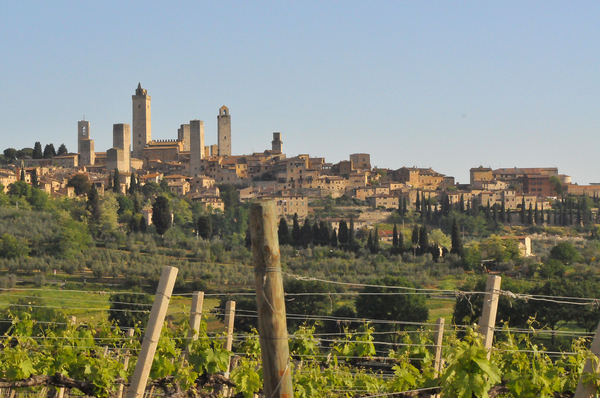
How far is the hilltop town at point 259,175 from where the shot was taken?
62156mm

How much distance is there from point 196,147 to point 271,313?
69.0 m

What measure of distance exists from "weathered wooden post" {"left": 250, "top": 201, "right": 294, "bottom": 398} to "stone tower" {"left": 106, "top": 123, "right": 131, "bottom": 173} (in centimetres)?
6500

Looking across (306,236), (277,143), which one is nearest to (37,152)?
(277,143)

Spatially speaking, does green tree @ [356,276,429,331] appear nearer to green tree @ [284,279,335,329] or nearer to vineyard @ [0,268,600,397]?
green tree @ [284,279,335,329]

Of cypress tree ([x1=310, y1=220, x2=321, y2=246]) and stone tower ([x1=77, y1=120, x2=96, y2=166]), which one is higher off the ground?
stone tower ([x1=77, y1=120, x2=96, y2=166])

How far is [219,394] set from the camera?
5.66m

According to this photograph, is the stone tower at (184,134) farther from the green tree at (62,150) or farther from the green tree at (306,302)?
the green tree at (306,302)

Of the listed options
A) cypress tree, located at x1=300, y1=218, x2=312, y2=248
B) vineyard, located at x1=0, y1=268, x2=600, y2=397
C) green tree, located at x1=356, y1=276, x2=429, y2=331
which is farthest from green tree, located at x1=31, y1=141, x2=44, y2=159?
vineyard, located at x1=0, y1=268, x2=600, y2=397

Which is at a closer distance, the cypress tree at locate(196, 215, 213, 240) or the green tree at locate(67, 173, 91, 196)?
the cypress tree at locate(196, 215, 213, 240)

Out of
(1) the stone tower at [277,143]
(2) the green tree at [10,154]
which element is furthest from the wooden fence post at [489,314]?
(1) the stone tower at [277,143]

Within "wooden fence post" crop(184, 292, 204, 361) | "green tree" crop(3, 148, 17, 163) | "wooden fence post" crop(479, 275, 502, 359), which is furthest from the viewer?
"green tree" crop(3, 148, 17, 163)

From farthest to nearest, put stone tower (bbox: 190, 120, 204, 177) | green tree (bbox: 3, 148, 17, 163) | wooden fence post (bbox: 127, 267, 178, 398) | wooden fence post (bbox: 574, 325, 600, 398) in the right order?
green tree (bbox: 3, 148, 17, 163)
stone tower (bbox: 190, 120, 204, 177)
wooden fence post (bbox: 127, 267, 178, 398)
wooden fence post (bbox: 574, 325, 600, 398)

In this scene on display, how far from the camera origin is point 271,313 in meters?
3.16

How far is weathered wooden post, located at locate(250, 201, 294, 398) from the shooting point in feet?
10.3
